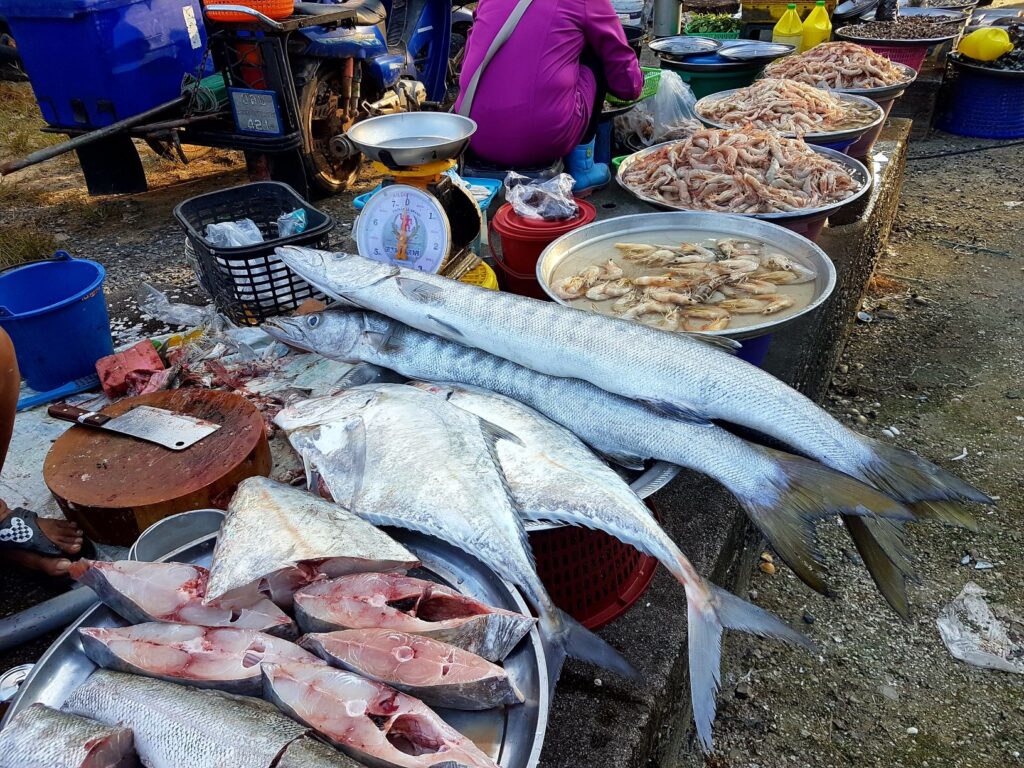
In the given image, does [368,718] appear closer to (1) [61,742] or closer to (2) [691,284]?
(1) [61,742]

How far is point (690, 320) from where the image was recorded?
2832 mm

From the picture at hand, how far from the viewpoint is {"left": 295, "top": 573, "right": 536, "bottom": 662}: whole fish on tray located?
1489mm

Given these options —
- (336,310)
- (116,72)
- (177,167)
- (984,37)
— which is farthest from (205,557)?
(984,37)

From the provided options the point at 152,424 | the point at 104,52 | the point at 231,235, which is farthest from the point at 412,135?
the point at 104,52

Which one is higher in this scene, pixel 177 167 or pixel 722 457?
pixel 722 457

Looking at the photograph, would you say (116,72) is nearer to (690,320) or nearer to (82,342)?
(82,342)

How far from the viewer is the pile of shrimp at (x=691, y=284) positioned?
2.83m

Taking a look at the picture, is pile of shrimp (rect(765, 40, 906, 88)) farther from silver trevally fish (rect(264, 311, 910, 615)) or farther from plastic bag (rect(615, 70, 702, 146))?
silver trevally fish (rect(264, 311, 910, 615))

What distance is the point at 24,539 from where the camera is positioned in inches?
99.9

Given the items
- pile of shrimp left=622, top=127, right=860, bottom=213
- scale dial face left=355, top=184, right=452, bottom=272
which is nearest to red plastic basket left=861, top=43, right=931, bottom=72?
pile of shrimp left=622, top=127, right=860, bottom=213

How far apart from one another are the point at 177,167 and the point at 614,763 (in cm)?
851

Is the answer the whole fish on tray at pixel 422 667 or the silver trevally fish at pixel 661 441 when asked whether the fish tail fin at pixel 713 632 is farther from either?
the whole fish on tray at pixel 422 667

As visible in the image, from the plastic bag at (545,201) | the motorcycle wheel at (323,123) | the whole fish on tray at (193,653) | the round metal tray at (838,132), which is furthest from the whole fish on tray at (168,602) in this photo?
the motorcycle wheel at (323,123)

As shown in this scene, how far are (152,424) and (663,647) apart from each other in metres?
1.96
